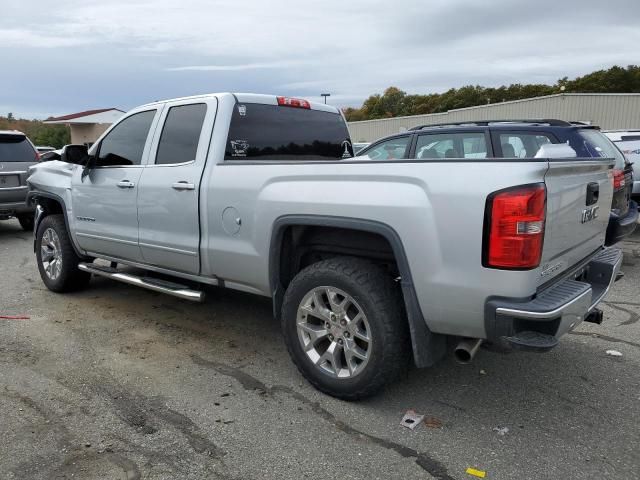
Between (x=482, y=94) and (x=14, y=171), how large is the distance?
60.2 m

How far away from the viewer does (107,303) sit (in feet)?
19.1

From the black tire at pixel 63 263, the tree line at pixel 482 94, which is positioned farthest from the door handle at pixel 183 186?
the tree line at pixel 482 94

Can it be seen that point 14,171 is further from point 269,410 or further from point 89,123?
point 89,123

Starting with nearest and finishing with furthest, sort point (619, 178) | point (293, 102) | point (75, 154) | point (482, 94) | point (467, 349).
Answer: point (467, 349), point (293, 102), point (75, 154), point (619, 178), point (482, 94)

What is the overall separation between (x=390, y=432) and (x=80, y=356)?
8.48ft

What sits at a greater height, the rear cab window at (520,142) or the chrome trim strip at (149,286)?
the rear cab window at (520,142)

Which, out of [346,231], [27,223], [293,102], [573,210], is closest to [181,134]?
[293,102]

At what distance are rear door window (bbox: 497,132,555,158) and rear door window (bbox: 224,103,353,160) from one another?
2609 mm

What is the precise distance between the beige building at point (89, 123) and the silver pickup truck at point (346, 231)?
5305 cm

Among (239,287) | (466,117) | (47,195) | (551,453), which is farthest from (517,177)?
(466,117)

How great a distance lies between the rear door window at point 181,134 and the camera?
445cm

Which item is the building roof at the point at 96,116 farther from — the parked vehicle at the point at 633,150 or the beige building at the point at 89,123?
the parked vehicle at the point at 633,150

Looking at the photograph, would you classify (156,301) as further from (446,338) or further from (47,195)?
(446,338)

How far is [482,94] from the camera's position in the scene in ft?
207
